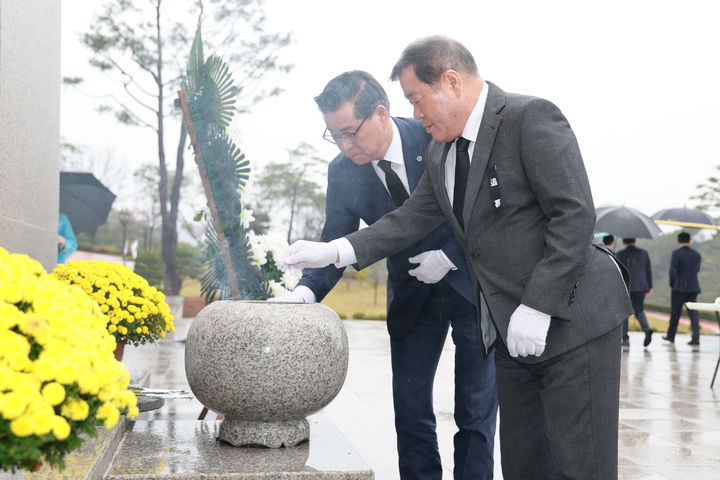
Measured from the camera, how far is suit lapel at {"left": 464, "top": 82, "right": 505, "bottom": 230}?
7.75 feet

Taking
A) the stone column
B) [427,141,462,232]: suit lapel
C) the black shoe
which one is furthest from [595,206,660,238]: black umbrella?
[427,141,462,232]: suit lapel

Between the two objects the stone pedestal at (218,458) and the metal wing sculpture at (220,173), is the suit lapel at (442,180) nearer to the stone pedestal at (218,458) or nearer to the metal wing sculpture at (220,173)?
the stone pedestal at (218,458)

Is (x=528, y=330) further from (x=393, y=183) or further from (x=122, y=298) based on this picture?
(x=122, y=298)

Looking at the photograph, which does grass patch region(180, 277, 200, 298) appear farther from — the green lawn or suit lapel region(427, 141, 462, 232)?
suit lapel region(427, 141, 462, 232)

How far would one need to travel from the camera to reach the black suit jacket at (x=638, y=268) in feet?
41.0

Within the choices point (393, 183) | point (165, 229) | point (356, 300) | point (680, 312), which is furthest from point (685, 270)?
point (165, 229)

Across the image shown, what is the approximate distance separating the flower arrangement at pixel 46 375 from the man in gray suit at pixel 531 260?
1.32m

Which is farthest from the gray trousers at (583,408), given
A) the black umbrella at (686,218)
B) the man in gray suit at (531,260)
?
the black umbrella at (686,218)

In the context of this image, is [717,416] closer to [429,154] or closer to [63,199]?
[429,154]

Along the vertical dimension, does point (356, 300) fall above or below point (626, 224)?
below

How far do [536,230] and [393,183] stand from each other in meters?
1.12

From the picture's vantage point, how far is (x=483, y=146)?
2.37m

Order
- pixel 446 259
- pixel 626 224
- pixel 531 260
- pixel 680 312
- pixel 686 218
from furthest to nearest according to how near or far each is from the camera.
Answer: pixel 686 218, pixel 626 224, pixel 680 312, pixel 446 259, pixel 531 260

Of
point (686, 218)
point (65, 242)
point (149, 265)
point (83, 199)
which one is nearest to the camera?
point (65, 242)
